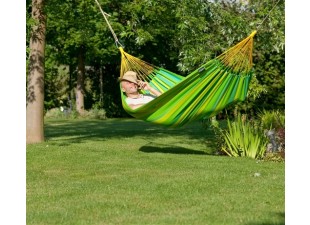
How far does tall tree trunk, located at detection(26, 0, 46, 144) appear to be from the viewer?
39.3 feet

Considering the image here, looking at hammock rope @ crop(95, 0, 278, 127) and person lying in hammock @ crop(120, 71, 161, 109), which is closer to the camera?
hammock rope @ crop(95, 0, 278, 127)

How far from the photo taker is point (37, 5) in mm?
12039

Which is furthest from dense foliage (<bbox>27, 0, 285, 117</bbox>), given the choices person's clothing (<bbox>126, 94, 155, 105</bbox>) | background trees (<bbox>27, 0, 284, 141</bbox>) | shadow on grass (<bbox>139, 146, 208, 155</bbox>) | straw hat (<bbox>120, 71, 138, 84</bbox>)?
person's clothing (<bbox>126, 94, 155, 105</bbox>)

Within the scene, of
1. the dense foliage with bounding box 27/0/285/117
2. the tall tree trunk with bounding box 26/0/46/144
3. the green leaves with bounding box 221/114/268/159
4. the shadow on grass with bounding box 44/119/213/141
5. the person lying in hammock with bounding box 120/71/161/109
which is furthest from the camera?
the shadow on grass with bounding box 44/119/213/141

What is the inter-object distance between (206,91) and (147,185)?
2041 millimetres

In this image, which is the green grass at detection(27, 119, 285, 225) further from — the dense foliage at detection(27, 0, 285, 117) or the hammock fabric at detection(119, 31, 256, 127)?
the dense foliage at detection(27, 0, 285, 117)

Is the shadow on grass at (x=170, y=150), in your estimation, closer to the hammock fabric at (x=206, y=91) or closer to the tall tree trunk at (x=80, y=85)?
the hammock fabric at (x=206, y=91)

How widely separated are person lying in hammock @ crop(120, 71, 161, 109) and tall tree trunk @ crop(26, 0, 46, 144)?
2732mm

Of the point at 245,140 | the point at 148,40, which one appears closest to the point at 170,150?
the point at 245,140

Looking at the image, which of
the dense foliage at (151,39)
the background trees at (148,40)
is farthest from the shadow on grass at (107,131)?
the dense foliage at (151,39)

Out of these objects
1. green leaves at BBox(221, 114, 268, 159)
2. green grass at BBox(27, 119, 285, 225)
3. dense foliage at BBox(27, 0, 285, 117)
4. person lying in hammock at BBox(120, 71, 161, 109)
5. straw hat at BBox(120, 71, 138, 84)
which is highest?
dense foliage at BBox(27, 0, 285, 117)

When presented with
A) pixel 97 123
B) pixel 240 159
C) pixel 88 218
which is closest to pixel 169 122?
pixel 240 159

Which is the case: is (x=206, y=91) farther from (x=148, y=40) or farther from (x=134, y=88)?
(x=148, y=40)
